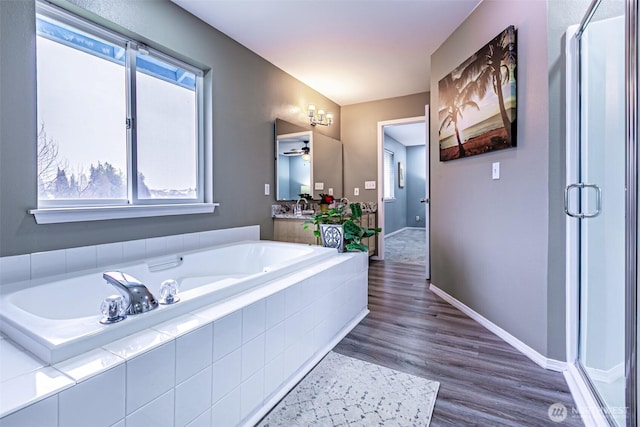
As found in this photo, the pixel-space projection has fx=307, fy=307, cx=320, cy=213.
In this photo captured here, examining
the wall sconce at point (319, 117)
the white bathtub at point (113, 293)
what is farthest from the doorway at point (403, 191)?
the white bathtub at point (113, 293)

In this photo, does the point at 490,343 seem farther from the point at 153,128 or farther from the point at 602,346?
the point at 153,128

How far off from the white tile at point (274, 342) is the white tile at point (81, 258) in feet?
3.95

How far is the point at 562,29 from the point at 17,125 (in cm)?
286

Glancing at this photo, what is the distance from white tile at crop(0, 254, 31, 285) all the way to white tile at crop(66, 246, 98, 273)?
0.57 feet

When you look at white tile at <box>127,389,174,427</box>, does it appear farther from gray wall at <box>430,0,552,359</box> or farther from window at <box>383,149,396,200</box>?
window at <box>383,149,396,200</box>

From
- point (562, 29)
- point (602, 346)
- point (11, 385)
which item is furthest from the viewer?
point (562, 29)

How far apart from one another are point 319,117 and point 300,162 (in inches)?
32.9

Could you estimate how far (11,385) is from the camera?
29.4 inches

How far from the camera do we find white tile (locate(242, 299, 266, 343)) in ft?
4.10

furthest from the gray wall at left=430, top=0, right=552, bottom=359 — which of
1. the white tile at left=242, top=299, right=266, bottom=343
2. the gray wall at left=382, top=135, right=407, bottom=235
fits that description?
the gray wall at left=382, top=135, right=407, bottom=235

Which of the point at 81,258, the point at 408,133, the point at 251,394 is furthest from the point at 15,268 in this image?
the point at 408,133

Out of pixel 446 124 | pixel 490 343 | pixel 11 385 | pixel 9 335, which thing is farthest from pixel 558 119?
pixel 9 335

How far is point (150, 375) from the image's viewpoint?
0.92 m

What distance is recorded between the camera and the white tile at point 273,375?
137 centimetres
